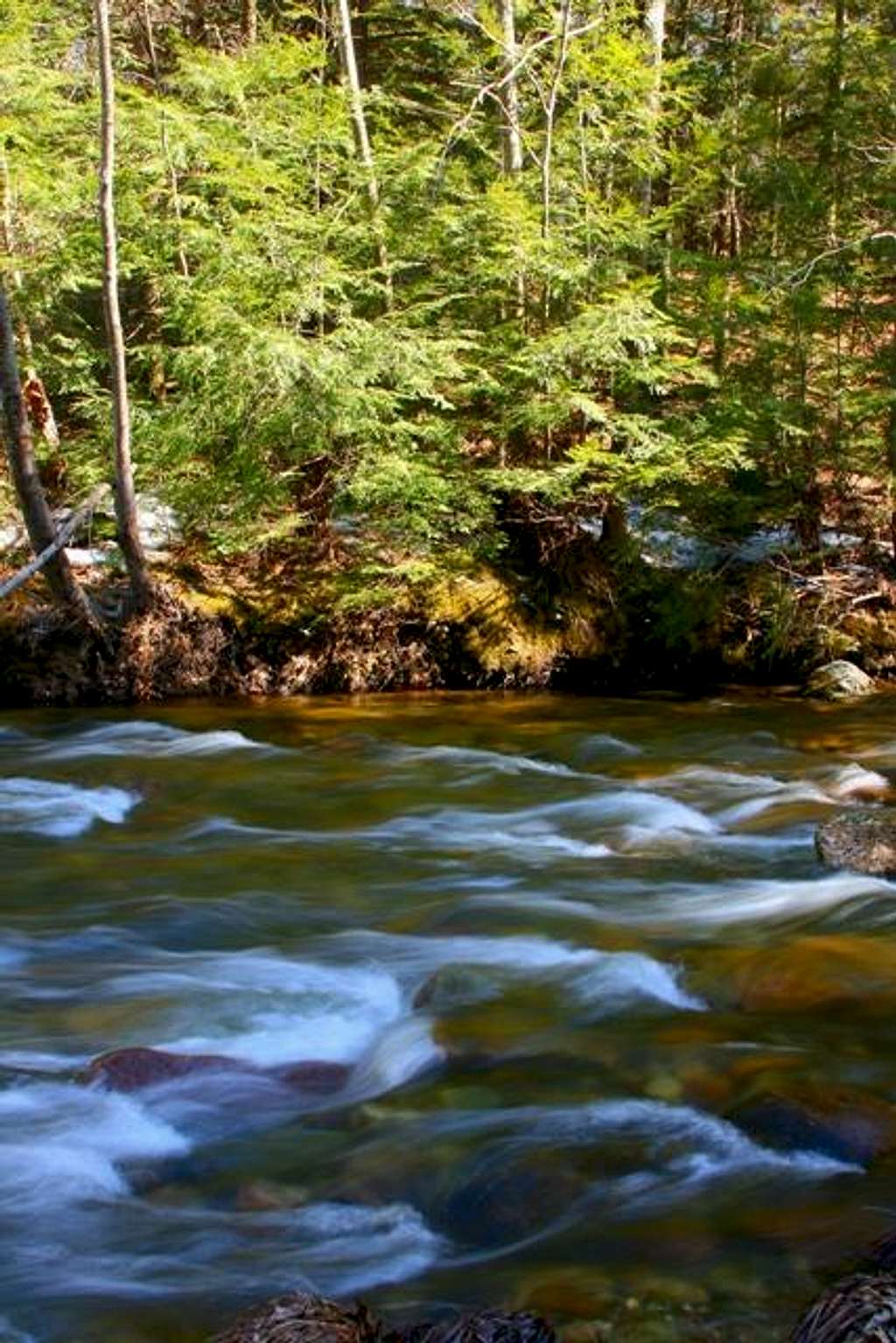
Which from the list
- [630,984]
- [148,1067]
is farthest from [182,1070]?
[630,984]

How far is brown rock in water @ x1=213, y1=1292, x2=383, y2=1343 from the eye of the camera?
2754mm

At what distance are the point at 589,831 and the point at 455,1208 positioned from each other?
14.1ft

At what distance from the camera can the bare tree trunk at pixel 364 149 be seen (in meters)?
12.7

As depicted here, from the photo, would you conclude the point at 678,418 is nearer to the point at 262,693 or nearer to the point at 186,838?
the point at 262,693

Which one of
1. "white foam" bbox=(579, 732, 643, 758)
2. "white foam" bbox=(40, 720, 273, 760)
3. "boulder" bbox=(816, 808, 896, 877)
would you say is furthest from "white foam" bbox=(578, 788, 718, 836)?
"white foam" bbox=(40, 720, 273, 760)

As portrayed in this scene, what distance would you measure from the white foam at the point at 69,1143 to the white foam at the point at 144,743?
5473 mm

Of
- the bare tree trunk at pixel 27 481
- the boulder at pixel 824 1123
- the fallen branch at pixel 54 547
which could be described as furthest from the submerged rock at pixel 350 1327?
the bare tree trunk at pixel 27 481

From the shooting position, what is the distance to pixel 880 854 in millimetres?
6719

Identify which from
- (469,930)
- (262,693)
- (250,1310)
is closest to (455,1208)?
(250,1310)

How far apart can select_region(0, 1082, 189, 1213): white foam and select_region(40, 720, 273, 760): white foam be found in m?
5.47

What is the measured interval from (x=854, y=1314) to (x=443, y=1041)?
2462 millimetres

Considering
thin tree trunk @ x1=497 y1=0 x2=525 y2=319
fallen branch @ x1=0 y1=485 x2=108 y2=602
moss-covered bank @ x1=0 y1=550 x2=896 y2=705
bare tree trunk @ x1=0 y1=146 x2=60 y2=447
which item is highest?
thin tree trunk @ x1=497 y1=0 x2=525 y2=319

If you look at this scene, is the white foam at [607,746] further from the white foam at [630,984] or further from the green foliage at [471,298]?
the white foam at [630,984]

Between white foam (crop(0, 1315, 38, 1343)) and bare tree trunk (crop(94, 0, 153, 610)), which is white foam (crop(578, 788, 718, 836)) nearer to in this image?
bare tree trunk (crop(94, 0, 153, 610))
